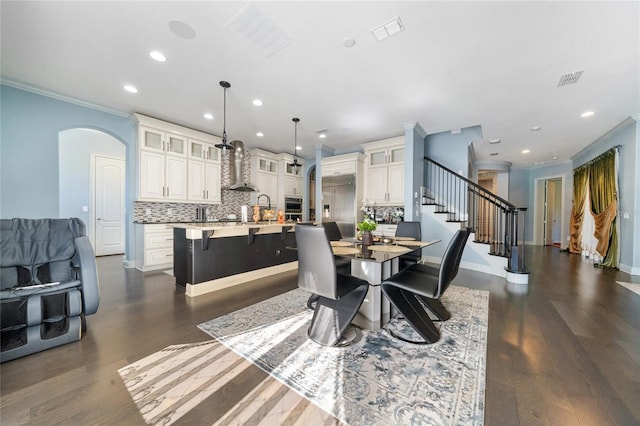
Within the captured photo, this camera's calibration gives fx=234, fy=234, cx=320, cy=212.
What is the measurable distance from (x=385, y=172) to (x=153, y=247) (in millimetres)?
5000

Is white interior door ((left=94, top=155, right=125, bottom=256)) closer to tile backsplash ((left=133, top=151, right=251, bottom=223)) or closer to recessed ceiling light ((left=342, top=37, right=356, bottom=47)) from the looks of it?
tile backsplash ((left=133, top=151, right=251, bottom=223))

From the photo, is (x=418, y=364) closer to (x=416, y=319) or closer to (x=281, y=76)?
(x=416, y=319)

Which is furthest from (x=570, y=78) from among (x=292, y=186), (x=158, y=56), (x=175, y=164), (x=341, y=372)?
(x=175, y=164)

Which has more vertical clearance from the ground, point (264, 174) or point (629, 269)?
point (264, 174)

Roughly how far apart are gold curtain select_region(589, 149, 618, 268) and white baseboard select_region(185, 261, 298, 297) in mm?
6358

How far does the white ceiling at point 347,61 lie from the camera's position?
2064mm

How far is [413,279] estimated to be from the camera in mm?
2141

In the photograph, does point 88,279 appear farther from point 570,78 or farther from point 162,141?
point 570,78

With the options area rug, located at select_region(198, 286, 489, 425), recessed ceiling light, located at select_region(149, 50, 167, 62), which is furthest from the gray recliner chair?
recessed ceiling light, located at select_region(149, 50, 167, 62)

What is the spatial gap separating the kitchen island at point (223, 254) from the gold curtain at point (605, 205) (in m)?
6.32

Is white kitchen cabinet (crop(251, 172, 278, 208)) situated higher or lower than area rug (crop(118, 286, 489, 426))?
higher

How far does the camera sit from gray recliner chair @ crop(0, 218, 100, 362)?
170 centimetres

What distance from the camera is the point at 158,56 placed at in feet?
8.77

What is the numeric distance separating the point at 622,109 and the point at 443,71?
352 centimetres
